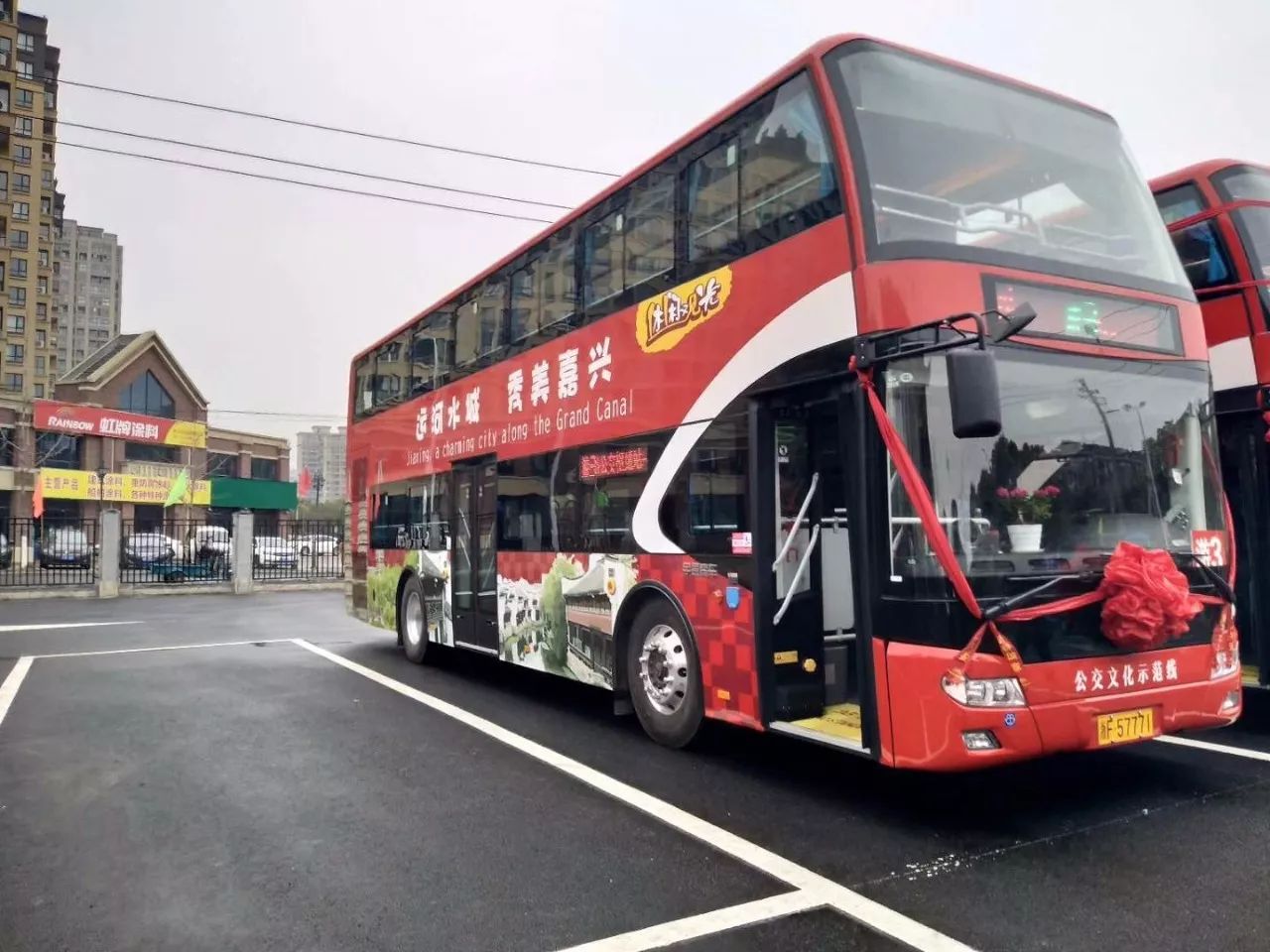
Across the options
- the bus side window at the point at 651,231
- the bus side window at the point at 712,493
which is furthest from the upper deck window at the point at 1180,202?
the bus side window at the point at 712,493

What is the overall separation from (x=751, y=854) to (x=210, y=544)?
29.4 m

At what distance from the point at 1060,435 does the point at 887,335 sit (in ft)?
3.48

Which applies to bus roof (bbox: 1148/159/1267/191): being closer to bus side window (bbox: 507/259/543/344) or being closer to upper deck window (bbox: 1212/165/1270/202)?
upper deck window (bbox: 1212/165/1270/202)

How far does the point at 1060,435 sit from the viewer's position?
193 inches

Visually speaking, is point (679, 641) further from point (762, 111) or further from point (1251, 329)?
point (1251, 329)

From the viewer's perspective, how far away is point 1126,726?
4762mm

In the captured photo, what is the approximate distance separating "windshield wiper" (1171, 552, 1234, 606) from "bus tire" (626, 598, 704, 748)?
9.68ft

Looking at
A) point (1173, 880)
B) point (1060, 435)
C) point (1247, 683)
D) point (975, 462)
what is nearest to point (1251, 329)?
point (1247, 683)

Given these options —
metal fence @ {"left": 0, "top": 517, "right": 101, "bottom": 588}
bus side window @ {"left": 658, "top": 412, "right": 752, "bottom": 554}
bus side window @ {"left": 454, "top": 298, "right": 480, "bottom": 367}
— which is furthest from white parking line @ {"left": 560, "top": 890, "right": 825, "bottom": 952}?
metal fence @ {"left": 0, "top": 517, "right": 101, "bottom": 588}

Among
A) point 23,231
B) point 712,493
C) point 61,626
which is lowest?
point 61,626

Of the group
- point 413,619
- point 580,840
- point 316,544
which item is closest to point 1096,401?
point 580,840

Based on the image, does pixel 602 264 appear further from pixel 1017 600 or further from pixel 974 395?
pixel 1017 600

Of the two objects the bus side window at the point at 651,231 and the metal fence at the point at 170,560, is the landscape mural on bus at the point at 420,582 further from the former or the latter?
the metal fence at the point at 170,560

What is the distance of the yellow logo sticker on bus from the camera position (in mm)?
6328
